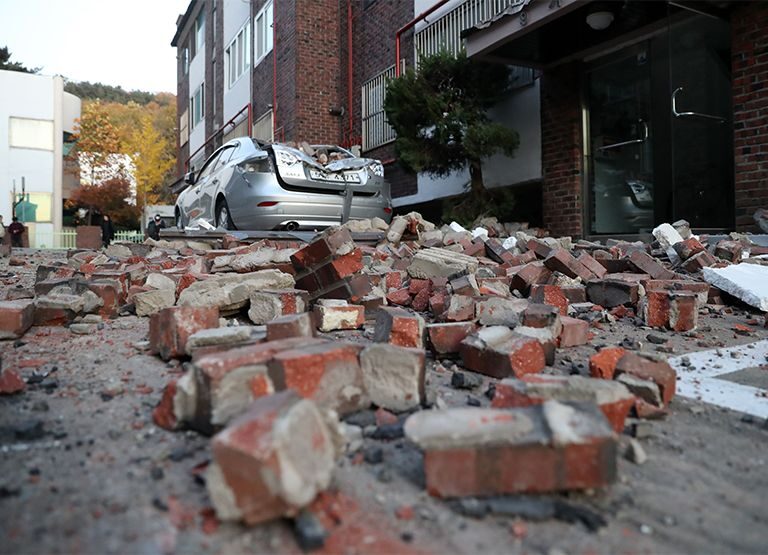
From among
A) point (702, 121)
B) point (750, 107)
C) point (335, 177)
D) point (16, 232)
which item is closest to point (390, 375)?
point (335, 177)

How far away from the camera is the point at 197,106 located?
25.2 m

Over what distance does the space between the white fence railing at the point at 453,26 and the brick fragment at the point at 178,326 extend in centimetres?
714

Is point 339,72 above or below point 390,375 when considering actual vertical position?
above

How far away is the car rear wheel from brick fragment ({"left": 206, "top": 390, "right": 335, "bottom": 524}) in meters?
6.77

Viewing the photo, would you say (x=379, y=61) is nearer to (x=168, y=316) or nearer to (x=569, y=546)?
(x=168, y=316)

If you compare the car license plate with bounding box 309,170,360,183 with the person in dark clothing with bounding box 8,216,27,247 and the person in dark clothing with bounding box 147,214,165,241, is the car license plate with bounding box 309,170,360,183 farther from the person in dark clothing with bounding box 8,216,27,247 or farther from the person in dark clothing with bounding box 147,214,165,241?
the person in dark clothing with bounding box 8,216,27,247

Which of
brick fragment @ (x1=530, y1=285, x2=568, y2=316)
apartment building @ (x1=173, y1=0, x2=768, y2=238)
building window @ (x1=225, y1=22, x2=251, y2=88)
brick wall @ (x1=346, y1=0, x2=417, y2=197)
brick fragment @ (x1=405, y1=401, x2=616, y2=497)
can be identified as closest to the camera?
brick fragment @ (x1=405, y1=401, x2=616, y2=497)

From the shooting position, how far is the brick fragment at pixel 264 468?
1.01 m

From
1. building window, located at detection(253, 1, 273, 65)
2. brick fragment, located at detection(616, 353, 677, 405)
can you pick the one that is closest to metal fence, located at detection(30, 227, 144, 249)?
building window, located at detection(253, 1, 273, 65)

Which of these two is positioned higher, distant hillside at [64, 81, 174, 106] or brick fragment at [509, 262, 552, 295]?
distant hillside at [64, 81, 174, 106]

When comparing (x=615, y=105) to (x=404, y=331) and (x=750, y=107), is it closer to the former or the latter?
(x=750, y=107)

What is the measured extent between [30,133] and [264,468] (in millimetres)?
35876

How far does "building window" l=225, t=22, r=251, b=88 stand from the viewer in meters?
17.9

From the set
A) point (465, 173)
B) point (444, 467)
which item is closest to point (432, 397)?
point (444, 467)
